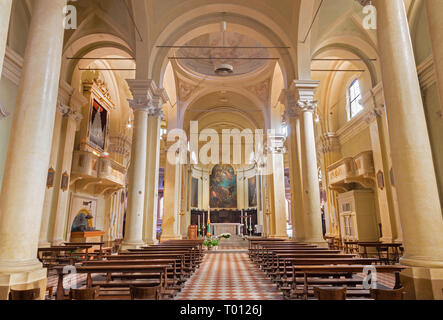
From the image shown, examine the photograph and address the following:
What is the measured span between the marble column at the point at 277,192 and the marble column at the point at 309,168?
18.5ft

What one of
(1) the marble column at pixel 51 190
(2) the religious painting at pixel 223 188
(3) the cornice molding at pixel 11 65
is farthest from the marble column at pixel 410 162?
(2) the religious painting at pixel 223 188

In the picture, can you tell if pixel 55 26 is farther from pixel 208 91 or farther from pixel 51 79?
pixel 208 91

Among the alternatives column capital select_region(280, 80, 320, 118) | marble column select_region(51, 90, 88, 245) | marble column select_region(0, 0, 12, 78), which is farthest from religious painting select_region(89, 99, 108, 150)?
marble column select_region(0, 0, 12, 78)

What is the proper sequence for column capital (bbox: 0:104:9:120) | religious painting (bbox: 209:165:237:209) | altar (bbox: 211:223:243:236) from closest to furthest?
column capital (bbox: 0:104:9:120) → altar (bbox: 211:223:243:236) → religious painting (bbox: 209:165:237:209)

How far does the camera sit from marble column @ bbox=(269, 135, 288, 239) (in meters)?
14.9

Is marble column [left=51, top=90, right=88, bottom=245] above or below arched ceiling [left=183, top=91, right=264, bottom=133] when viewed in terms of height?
below

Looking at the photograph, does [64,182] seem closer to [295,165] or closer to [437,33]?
[295,165]

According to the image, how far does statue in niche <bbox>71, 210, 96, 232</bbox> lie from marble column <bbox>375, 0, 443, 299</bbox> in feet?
45.3

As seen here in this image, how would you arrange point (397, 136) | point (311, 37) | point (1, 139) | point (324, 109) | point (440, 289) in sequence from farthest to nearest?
point (324, 109) < point (311, 37) < point (1, 139) < point (397, 136) < point (440, 289)

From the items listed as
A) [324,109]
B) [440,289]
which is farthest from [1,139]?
[324,109]

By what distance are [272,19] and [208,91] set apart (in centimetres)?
808

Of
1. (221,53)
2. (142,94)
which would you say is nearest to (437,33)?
(142,94)

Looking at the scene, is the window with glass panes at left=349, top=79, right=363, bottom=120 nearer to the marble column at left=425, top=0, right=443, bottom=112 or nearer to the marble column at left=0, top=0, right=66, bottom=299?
the marble column at left=425, top=0, right=443, bottom=112

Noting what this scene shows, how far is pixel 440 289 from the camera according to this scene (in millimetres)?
3451
